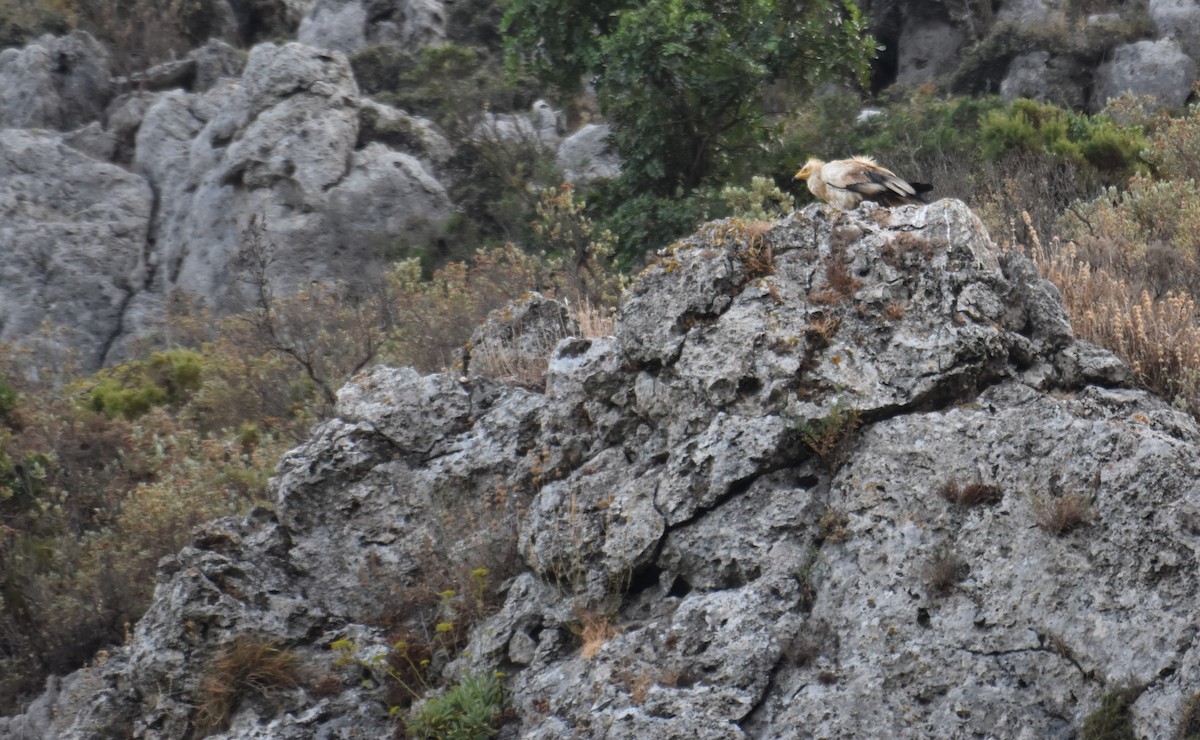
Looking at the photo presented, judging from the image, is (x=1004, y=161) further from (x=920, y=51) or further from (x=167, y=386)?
(x=920, y=51)

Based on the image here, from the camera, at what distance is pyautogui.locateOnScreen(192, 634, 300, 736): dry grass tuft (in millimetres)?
6754

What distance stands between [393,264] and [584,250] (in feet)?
18.5

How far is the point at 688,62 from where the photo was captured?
14773 mm

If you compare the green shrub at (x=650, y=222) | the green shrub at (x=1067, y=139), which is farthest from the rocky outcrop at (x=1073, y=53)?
the green shrub at (x=650, y=222)

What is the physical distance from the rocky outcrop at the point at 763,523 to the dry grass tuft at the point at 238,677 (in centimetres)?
8

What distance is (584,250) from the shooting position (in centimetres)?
1359

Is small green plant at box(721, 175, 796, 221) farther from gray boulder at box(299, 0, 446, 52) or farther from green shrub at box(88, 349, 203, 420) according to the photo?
Answer: gray boulder at box(299, 0, 446, 52)

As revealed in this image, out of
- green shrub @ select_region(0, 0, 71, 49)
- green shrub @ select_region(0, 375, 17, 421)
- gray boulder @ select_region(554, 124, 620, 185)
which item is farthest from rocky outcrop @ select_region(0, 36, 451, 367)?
green shrub @ select_region(0, 0, 71, 49)

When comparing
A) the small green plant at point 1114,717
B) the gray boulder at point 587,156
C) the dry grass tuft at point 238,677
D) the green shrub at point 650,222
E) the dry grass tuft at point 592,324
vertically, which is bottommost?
the gray boulder at point 587,156

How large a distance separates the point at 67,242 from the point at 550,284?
11855mm

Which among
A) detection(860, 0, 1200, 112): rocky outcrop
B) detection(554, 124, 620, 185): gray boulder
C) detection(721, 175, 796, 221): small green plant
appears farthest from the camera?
detection(860, 0, 1200, 112): rocky outcrop

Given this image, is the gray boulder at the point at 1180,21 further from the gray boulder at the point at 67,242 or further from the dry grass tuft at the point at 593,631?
the dry grass tuft at the point at 593,631

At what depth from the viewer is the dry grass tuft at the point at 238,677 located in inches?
266

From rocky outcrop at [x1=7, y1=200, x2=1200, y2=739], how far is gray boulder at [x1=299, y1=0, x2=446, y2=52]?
902 inches
